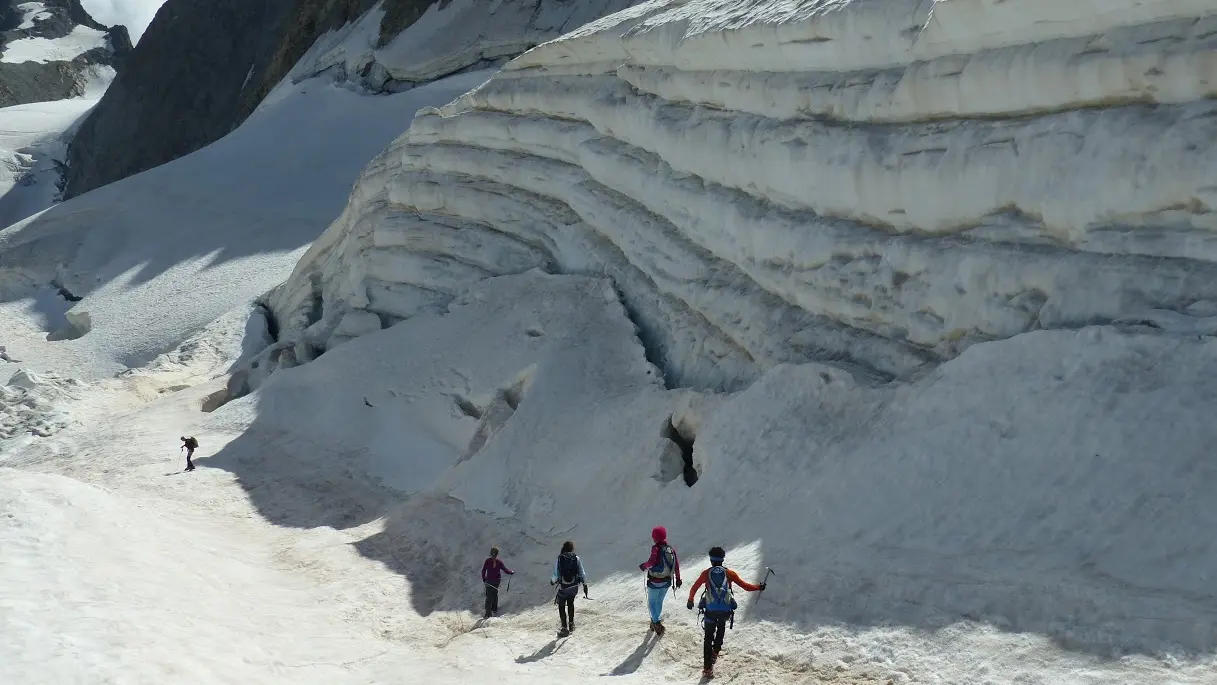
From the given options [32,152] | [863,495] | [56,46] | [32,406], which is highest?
[56,46]

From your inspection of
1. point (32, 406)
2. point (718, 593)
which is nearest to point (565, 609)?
point (718, 593)

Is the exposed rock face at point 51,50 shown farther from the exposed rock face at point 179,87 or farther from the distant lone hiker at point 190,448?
the distant lone hiker at point 190,448

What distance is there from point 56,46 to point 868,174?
8531 cm

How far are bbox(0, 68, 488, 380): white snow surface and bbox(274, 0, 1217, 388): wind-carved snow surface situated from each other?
1391cm

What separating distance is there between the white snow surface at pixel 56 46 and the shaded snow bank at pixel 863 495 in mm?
75465

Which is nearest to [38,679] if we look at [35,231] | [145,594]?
[145,594]

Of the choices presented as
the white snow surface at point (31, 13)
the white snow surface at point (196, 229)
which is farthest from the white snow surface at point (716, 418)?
the white snow surface at point (31, 13)

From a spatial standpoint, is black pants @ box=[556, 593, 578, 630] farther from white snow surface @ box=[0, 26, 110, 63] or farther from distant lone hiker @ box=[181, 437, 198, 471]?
white snow surface @ box=[0, 26, 110, 63]

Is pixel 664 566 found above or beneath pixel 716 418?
beneath

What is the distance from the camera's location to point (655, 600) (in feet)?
26.2

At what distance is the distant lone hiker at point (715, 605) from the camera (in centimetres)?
707

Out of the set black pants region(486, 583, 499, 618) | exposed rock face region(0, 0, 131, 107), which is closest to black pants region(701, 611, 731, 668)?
black pants region(486, 583, 499, 618)

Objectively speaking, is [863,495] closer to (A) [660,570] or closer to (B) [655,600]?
(A) [660,570]

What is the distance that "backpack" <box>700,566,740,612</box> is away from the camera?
7.07 metres
